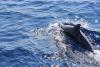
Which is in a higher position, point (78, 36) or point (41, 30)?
point (78, 36)

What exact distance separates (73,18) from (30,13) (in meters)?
2.51

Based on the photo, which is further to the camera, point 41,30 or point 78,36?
point 41,30

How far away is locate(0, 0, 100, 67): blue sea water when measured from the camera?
1211 cm

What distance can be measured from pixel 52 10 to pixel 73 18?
1716 mm

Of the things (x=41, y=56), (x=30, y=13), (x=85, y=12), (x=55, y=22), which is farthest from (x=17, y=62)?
(x=85, y=12)

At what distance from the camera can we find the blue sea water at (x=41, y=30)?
12109 mm

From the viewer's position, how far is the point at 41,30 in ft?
49.0

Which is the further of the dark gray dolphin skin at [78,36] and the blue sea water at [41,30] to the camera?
the dark gray dolphin skin at [78,36]

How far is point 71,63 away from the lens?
11898mm

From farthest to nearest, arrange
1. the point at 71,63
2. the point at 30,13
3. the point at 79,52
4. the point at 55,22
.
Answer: the point at 30,13 → the point at 55,22 → the point at 79,52 → the point at 71,63

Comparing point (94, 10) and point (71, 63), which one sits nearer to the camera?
point (71, 63)

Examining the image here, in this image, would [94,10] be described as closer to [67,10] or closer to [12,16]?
[67,10]

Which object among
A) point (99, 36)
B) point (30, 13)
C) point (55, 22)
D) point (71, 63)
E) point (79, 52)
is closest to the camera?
point (71, 63)

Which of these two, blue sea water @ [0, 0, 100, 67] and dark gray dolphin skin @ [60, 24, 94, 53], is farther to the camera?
dark gray dolphin skin @ [60, 24, 94, 53]
